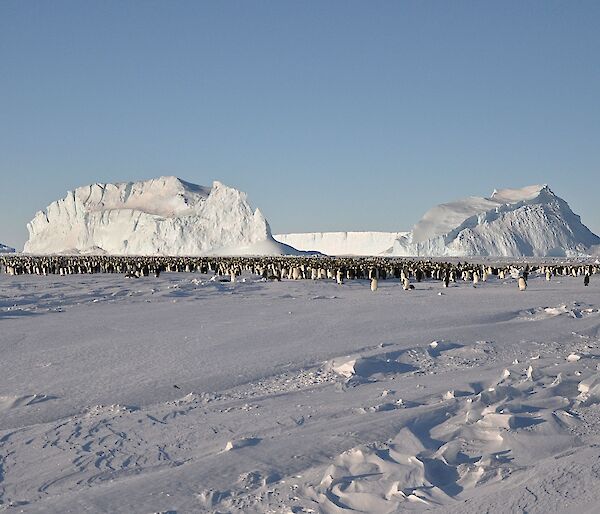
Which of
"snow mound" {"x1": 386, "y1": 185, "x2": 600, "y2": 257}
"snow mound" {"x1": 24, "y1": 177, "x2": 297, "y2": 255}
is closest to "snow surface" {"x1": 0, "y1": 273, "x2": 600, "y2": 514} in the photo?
"snow mound" {"x1": 386, "y1": 185, "x2": 600, "y2": 257}

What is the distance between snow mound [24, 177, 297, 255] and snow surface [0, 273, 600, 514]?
9089 cm

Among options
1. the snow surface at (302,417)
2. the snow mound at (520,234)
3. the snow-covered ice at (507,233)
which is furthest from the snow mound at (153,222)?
the snow surface at (302,417)

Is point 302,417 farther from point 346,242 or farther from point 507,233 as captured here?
point 346,242

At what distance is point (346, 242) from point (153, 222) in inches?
2026

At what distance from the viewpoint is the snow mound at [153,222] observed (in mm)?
106438

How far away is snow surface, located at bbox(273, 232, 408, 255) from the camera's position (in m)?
147

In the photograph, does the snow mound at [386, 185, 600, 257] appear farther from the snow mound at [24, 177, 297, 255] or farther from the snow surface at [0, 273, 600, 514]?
the snow surface at [0, 273, 600, 514]

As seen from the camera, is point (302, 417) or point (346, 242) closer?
point (302, 417)

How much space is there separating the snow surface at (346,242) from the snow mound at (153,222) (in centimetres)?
3715

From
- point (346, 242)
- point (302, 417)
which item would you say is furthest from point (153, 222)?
point (302, 417)

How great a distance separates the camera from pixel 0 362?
812cm

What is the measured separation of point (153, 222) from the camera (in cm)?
11294

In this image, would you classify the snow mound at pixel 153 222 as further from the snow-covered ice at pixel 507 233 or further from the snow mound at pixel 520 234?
the snow mound at pixel 520 234

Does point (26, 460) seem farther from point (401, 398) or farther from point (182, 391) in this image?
point (401, 398)
